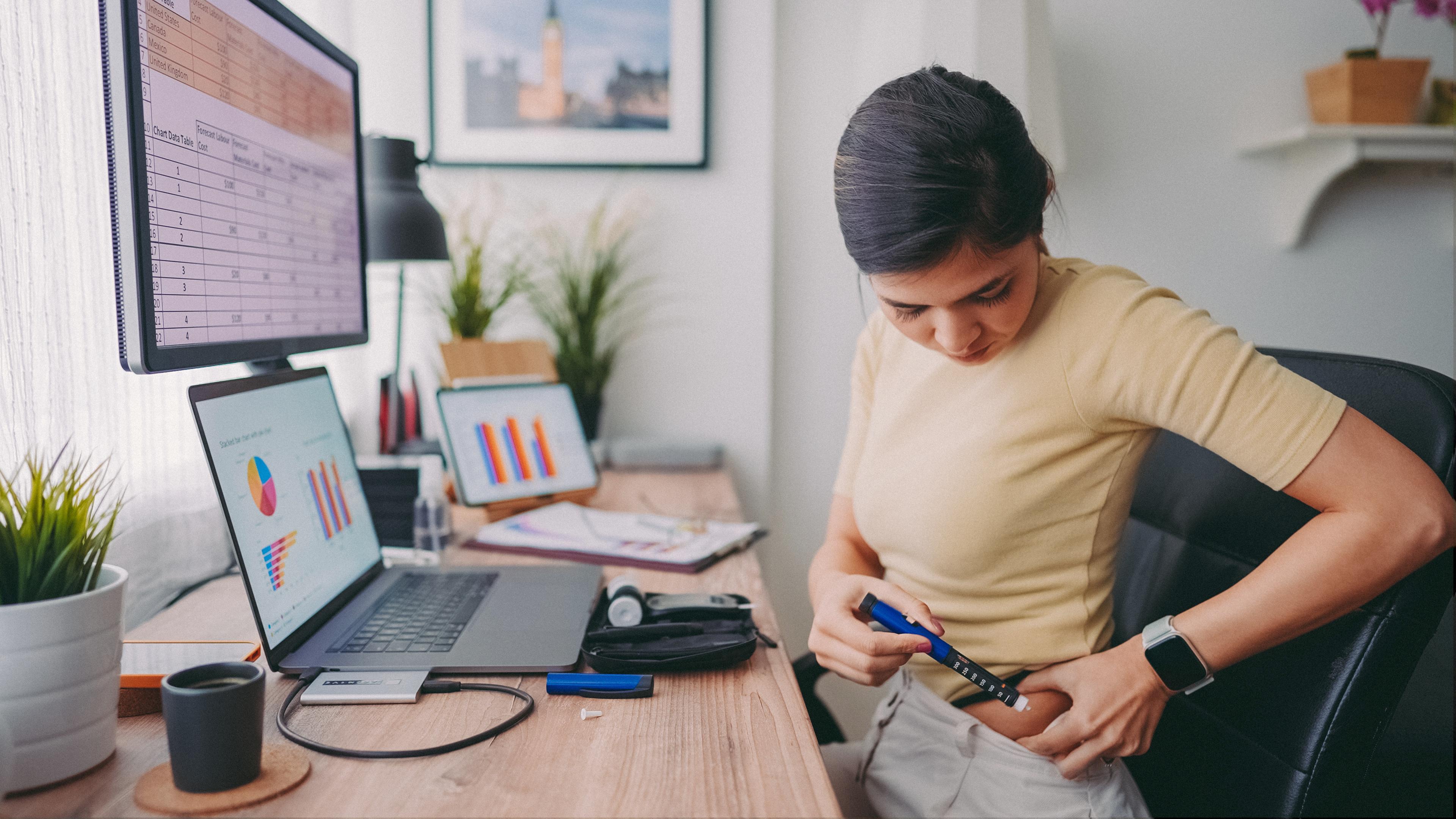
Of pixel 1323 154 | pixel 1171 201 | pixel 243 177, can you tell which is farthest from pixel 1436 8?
pixel 243 177

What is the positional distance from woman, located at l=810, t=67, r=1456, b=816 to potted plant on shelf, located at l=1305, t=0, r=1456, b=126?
145 centimetres

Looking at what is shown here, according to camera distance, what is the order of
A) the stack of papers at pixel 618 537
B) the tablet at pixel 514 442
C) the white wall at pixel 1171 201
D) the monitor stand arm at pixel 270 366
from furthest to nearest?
the white wall at pixel 1171 201, the tablet at pixel 514 442, the stack of papers at pixel 618 537, the monitor stand arm at pixel 270 366

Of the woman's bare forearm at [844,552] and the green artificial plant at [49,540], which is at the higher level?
the green artificial plant at [49,540]

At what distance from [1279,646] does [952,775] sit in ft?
1.10

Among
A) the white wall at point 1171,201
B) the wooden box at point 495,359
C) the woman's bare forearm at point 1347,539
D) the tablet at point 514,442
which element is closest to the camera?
the woman's bare forearm at point 1347,539

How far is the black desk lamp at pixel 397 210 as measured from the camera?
1501 mm

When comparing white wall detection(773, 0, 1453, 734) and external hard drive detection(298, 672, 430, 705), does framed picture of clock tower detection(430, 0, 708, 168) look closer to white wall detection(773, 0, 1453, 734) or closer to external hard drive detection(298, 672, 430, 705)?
white wall detection(773, 0, 1453, 734)

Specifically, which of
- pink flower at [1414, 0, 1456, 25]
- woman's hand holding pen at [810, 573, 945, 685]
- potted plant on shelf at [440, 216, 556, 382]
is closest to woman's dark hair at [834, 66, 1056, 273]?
woman's hand holding pen at [810, 573, 945, 685]

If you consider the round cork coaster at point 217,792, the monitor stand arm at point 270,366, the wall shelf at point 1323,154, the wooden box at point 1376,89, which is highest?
the wooden box at point 1376,89

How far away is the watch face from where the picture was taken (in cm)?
77

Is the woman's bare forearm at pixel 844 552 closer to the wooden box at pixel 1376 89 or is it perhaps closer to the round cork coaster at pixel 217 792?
the round cork coaster at pixel 217 792

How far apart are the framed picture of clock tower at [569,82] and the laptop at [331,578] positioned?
3.48ft

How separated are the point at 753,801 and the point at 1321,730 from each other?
52cm

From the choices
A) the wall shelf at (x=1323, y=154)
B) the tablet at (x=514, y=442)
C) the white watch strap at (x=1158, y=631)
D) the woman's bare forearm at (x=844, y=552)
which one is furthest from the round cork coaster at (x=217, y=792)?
the wall shelf at (x=1323, y=154)
